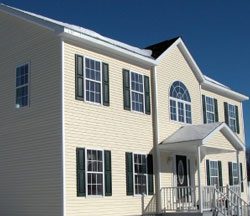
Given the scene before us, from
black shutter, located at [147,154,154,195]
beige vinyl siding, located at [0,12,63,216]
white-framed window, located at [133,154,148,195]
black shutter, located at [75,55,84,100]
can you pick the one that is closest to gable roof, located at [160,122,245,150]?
black shutter, located at [147,154,154,195]

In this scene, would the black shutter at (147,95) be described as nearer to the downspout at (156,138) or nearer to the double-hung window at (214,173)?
the downspout at (156,138)

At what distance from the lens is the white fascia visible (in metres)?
17.6

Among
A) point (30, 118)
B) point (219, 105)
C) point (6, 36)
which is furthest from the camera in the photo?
point (219, 105)

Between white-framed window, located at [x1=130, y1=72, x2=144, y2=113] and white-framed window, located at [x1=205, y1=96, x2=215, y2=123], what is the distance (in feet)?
21.1

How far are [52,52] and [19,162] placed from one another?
4299mm

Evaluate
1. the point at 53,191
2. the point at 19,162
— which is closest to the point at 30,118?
the point at 19,162

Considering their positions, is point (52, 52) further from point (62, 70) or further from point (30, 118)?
point (30, 118)

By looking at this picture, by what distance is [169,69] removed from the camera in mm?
23188

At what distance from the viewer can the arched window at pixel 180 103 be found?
75.7 ft

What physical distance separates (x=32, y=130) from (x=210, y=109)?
11900 mm

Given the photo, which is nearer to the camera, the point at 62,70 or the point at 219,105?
the point at 62,70

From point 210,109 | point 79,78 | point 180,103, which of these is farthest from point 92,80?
point 210,109

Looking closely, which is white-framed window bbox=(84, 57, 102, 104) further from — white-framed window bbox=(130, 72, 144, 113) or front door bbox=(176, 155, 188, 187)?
front door bbox=(176, 155, 188, 187)

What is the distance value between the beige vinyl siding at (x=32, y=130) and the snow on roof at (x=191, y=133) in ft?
19.9
